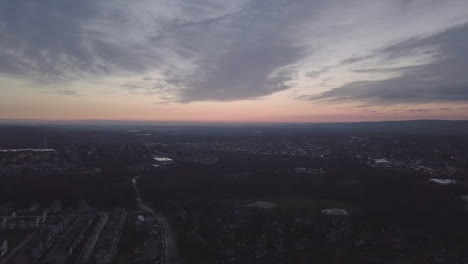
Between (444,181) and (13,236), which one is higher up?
(444,181)

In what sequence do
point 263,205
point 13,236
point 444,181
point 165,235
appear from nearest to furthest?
point 13,236
point 165,235
point 263,205
point 444,181

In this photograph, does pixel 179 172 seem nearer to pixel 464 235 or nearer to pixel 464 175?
pixel 464 235

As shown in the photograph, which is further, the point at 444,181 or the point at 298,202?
the point at 444,181

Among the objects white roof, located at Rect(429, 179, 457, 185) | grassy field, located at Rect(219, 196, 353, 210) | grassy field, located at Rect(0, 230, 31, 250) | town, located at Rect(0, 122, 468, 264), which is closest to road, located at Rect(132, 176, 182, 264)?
town, located at Rect(0, 122, 468, 264)

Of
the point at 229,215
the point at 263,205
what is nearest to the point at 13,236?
the point at 229,215

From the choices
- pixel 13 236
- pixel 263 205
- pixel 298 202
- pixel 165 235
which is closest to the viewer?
pixel 13 236

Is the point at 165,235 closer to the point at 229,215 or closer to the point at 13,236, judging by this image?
the point at 229,215

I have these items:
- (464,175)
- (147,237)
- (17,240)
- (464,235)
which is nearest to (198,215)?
(147,237)

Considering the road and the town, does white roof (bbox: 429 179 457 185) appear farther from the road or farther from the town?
the road

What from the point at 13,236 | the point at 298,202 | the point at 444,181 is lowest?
the point at 13,236
